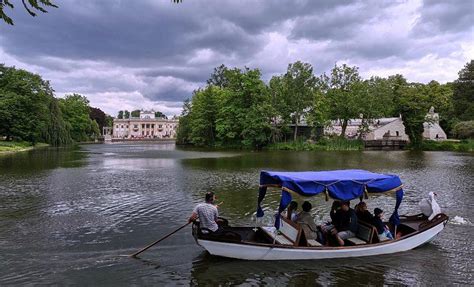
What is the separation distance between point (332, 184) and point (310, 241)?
191cm

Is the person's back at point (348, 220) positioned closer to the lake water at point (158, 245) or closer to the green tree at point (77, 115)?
the lake water at point (158, 245)

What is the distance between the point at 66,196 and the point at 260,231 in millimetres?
14057

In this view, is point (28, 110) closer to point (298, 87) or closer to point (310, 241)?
point (298, 87)

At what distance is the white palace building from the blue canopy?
18503cm

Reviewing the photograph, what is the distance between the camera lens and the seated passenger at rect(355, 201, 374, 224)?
12361 millimetres

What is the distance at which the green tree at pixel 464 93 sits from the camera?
308 feet

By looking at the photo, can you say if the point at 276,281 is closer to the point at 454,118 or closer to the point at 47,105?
the point at 47,105

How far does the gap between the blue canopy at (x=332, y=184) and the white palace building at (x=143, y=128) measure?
185034 millimetres

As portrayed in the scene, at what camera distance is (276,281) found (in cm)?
998

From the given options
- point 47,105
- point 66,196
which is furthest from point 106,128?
point 66,196

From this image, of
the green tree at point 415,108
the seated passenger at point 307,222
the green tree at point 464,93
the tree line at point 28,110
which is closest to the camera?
the seated passenger at point 307,222

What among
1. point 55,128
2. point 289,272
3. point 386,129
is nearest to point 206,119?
point 55,128

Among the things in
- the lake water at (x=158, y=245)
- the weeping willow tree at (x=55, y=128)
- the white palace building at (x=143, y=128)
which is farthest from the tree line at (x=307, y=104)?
the white palace building at (x=143, y=128)

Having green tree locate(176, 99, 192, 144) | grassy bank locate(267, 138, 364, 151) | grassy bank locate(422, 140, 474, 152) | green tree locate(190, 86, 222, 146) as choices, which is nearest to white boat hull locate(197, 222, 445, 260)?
grassy bank locate(267, 138, 364, 151)
